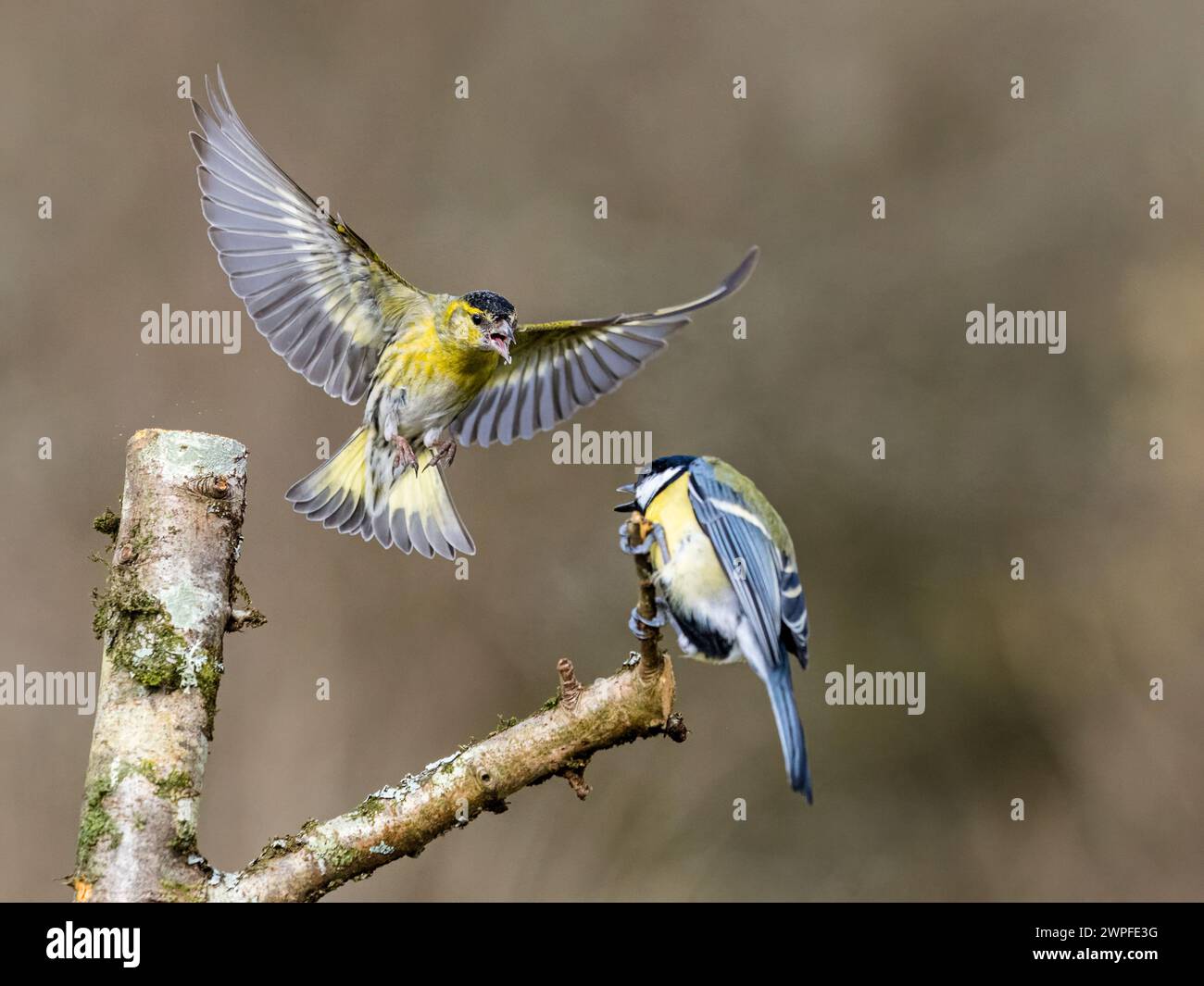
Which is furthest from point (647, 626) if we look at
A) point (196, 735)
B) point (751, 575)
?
point (196, 735)

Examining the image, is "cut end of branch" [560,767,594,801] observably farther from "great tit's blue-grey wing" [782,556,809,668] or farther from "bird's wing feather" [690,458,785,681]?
"great tit's blue-grey wing" [782,556,809,668]

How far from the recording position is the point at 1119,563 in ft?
22.0

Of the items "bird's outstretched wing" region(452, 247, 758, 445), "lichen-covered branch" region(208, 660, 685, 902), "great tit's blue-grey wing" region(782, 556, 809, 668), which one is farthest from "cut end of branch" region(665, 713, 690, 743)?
"bird's outstretched wing" region(452, 247, 758, 445)

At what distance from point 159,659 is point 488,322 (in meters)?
1.39

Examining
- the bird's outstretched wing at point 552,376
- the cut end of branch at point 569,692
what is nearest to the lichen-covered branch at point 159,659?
the cut end of branch at point 569,692

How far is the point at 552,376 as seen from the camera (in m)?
4.25

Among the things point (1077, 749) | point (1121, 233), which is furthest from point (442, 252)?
point (1077, 749)

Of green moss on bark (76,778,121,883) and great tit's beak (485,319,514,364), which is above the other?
great tit's beak (485,319,514,364)

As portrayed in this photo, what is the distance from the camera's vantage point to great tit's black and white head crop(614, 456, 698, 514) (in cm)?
315

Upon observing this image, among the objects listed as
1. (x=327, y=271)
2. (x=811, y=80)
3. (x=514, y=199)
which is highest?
(x=811, y=80)

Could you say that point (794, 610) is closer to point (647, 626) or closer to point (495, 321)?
point (647, 626)

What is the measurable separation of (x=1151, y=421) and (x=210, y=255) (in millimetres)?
5106

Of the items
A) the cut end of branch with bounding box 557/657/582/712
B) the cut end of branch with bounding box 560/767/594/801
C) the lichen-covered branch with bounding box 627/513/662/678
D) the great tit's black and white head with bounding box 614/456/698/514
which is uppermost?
the great tit's black and white head with bounding box 614/456/698/514

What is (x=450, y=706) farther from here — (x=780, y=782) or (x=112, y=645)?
(x=112, y=645)
